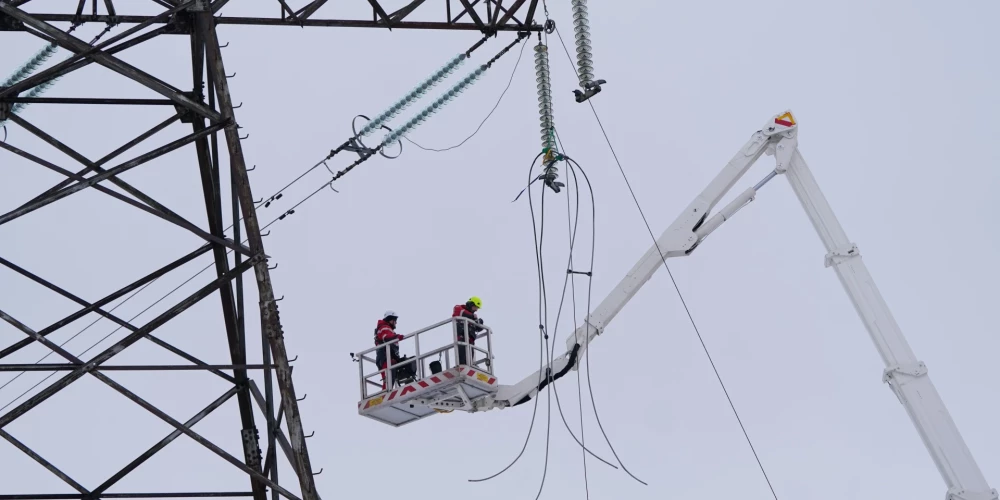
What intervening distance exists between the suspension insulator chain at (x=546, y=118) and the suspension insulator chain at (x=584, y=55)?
2.64 ft

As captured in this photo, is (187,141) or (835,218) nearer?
(187,141)

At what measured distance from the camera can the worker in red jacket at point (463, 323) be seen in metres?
19.7

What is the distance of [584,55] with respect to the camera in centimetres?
1858

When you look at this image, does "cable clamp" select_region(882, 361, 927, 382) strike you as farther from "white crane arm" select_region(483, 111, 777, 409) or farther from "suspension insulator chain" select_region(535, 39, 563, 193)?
"suspension insulator chain" select_region(535, 39, 563, 193)

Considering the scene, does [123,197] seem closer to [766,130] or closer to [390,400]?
[390,400]

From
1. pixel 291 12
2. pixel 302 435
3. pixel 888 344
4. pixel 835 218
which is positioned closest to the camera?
pixel 302 435

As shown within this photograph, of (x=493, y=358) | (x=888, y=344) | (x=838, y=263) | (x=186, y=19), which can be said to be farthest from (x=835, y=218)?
(x=186, y=19)

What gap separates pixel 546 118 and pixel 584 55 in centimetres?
135

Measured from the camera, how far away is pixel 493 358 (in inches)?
799

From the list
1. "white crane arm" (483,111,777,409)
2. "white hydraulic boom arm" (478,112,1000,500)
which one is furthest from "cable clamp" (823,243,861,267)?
"white crane arm" (483,111,777,409)

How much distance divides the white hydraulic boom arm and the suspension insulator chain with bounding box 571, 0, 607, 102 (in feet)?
11.0

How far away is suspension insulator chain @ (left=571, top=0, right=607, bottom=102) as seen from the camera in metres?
18.5

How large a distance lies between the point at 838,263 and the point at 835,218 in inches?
30.2

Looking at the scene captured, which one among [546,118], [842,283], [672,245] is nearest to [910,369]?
[842,283]
